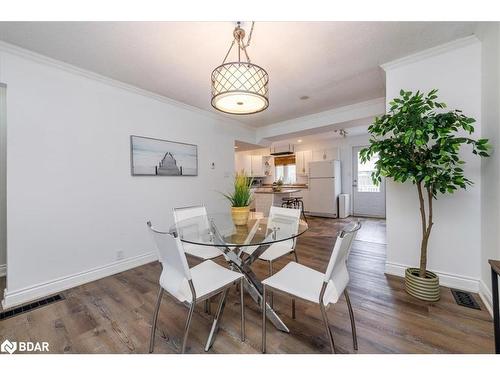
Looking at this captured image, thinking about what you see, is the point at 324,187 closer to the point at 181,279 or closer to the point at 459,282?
the point at 459,282

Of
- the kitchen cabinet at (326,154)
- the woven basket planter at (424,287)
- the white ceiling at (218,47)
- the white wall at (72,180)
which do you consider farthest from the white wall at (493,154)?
the kitchen cabinet at (326,154)

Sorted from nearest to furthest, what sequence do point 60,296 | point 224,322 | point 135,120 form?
point 224,322, point 60,296, point 135,120

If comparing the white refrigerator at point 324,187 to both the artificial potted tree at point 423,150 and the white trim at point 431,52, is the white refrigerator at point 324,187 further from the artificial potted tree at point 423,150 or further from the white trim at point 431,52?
the artificial potted tree at point 423,150

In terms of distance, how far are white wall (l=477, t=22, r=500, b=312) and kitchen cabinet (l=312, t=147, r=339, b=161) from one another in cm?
474

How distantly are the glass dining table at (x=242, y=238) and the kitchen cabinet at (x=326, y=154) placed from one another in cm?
512

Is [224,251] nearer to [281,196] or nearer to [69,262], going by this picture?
[69,262]

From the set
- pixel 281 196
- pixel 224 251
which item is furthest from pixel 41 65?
pixel 281 196

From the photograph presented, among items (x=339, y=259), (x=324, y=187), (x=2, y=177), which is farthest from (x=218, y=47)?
(x=324, y=187)

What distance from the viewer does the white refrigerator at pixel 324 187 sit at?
20.3 ft

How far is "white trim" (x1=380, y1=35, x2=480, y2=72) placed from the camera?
1.99 m
